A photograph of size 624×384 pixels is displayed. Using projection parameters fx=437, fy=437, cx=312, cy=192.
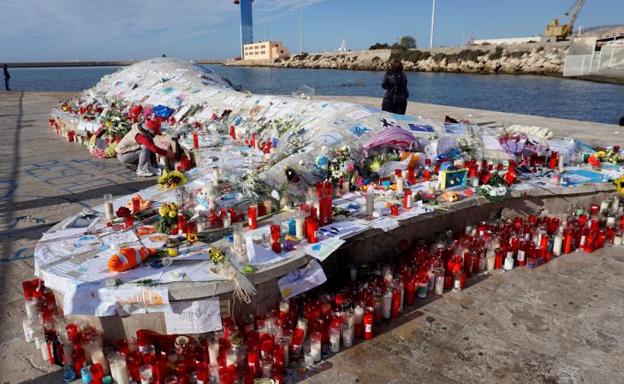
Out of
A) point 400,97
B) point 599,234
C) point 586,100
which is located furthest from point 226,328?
point 586,100

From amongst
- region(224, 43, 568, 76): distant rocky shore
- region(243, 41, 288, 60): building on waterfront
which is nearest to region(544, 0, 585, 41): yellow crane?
region(224, 43, 568, 76): distant rocky shore

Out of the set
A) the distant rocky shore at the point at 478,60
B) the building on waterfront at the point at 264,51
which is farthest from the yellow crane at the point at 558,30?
the building on waterfront at the point at 264,51

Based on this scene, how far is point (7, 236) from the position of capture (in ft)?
21.0

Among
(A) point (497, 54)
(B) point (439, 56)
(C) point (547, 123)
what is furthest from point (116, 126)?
(B) point (439, 56)

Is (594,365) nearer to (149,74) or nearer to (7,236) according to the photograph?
(7,236)

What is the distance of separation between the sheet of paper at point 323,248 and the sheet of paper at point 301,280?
0.29ft

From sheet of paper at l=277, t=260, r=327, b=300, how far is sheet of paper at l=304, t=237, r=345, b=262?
9 centimetres

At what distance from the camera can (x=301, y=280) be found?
449 centimetres

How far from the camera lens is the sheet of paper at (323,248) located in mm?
4560

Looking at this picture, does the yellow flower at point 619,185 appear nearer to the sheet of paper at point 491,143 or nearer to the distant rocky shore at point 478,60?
the sheet of paper at point 491,143

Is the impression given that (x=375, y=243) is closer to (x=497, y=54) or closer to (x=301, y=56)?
(x=497, y=54)

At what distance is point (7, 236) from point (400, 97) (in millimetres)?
8407

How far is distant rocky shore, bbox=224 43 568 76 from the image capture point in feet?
180

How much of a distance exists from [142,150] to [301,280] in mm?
6434
